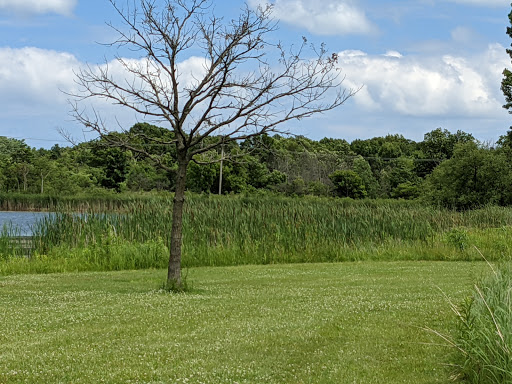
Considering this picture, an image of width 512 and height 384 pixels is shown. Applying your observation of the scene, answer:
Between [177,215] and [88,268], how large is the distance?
665 cm

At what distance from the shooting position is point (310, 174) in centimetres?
7256

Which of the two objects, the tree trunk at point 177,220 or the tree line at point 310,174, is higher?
the tree line at point 310,174

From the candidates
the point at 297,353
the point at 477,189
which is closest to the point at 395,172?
the point at 477,189

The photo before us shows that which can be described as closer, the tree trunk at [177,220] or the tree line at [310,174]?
the tree trunk at [177,220]

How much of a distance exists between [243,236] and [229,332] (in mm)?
11697

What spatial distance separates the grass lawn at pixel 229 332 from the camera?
6.18m

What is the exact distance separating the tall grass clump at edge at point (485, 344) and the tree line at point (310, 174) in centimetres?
3529

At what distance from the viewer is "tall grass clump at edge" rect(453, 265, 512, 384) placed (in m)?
5.40

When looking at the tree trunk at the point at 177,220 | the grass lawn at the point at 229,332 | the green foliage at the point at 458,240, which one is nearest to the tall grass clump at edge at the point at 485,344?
the grass lawn at the point at 229,332

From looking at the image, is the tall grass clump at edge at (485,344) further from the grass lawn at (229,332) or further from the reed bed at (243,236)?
the reed bed at (243,236)

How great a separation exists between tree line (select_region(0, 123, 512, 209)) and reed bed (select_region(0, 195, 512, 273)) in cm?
2119

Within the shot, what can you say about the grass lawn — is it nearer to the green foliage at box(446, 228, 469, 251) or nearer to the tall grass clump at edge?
the tall grass clump at edge

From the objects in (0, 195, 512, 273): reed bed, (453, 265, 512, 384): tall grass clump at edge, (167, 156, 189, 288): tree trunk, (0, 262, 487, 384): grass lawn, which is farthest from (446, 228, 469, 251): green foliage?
(453, 265, 512, 384): tall grass clump at edge

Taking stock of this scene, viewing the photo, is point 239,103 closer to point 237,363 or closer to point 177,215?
point 177,215
